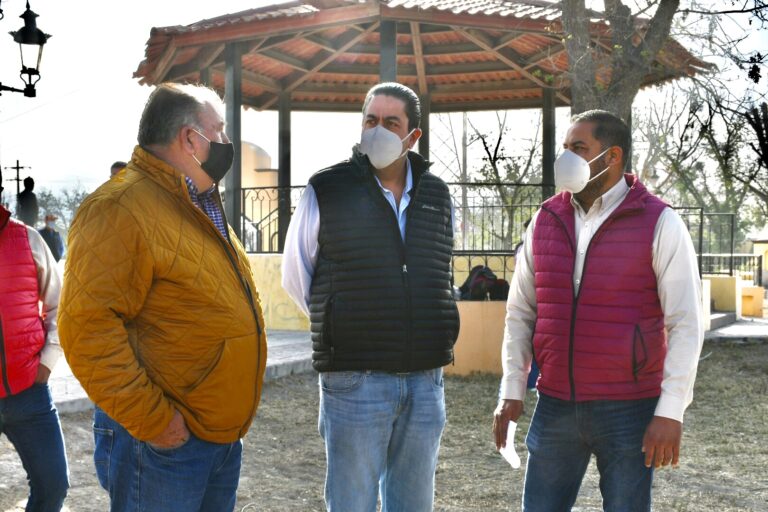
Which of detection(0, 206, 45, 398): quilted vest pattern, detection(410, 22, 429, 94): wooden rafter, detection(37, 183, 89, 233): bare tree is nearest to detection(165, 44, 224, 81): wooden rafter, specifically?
detection(410, 22, 429, 94): wooden rafter

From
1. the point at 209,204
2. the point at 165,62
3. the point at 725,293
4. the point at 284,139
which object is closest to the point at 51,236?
the point at 284,139

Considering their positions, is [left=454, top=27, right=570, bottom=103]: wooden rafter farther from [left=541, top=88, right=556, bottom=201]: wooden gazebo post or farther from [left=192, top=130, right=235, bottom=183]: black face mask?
[left=192, top=130, right=235, bottom=183]: black face mask

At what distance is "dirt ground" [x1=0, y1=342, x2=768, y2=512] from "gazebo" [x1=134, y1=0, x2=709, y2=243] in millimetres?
3664

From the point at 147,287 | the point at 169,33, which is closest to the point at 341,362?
the point at 147,287

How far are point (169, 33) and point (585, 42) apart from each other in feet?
17.0

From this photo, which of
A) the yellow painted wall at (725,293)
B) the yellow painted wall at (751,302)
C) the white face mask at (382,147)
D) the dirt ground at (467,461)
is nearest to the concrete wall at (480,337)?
the dirt ground at (467,461)

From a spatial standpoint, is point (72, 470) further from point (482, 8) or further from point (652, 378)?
point (482, 8)

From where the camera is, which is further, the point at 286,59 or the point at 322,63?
the point at 322,63

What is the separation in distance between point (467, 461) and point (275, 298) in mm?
6186

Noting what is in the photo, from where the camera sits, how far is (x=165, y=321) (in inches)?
90.4

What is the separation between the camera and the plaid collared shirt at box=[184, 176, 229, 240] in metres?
2.46

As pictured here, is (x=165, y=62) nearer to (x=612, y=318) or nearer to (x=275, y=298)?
(x=275, y=298)

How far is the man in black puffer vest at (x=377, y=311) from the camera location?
292cm

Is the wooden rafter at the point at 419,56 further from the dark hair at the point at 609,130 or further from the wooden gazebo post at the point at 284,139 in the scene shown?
the dark hair at the point at 609,130
